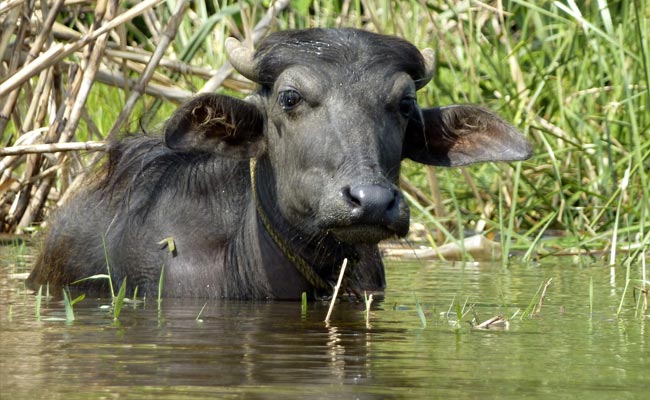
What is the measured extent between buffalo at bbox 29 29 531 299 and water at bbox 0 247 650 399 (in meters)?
0.27

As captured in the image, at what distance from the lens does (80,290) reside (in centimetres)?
627

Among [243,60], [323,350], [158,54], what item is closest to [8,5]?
[158,54]

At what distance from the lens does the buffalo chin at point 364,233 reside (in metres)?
5.06

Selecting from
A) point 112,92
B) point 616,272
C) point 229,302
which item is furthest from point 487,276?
point 112,92

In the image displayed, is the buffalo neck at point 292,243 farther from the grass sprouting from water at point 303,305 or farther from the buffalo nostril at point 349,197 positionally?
the buffalo nostril at point 349,197

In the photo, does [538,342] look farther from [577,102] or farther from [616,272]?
[577,102]

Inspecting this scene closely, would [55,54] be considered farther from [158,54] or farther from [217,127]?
[217,127]

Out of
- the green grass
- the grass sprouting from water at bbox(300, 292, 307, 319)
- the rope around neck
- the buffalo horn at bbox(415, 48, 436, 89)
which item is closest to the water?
the grass sprouting from water at bbox(300, 292, 307, 319)

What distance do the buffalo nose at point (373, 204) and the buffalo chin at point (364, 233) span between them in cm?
6

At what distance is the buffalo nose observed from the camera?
196 inches

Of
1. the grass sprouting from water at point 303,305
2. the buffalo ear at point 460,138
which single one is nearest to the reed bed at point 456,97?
the buffalo ear at point 460,138

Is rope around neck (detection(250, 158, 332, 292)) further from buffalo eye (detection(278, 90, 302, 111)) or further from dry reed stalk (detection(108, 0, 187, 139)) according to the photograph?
dry reed stalk (detection(108, 0, 187, 139))

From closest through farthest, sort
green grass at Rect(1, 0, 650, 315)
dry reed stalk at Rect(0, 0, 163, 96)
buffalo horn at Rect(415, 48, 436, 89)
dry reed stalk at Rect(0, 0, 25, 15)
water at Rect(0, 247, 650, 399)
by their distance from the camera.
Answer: water at Rect(0, 247, 650, 399), buffalo horn at Rect(415, 48, 436, 89), dry reed stalk at Rect(0, 0, 25, 15), dry reed stalk at Rect(0, 0, 163, 96), green grass at Rect(1, 0, 650, 315)

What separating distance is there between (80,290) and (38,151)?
2.38 feet
